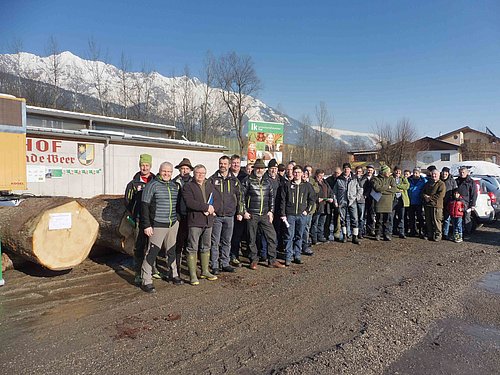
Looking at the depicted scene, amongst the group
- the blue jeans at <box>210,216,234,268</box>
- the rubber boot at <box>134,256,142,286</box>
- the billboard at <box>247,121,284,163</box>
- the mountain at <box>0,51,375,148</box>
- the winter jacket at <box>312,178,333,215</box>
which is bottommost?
the rubber boot at <box>134,256,142,286</box>

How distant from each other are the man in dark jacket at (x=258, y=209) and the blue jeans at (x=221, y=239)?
0.46 m

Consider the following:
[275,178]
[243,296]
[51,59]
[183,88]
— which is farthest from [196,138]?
[243,296]

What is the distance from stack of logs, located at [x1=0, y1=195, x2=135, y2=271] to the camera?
5.10m

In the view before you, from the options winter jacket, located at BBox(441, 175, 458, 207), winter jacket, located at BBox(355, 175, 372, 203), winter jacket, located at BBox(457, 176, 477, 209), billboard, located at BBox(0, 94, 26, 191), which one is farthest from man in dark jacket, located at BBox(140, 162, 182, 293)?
winter jacket, located at BBox(457, 176, 477, 209)

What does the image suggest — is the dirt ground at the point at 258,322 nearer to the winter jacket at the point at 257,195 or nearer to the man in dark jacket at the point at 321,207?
the winter jacket at the point at 257,195

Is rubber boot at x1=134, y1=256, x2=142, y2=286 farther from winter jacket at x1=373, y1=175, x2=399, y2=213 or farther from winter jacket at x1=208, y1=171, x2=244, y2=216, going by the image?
winter jacket at x1=373, y1=175, x2=399, y2=213

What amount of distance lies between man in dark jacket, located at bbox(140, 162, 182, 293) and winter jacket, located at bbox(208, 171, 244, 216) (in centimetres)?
84

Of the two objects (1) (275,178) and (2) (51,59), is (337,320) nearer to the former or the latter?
(1) (275,178)

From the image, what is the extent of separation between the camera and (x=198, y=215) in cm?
→ 541

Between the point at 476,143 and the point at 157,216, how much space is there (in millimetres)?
58488

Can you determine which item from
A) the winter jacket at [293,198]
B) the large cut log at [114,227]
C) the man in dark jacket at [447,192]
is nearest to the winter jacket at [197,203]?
the large cut log at [114,227]

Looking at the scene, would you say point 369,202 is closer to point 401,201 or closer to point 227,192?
point 401,201

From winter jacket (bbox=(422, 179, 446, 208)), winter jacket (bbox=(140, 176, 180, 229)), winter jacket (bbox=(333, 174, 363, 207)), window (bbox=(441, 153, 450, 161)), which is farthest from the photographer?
window (bbox=(441, 153, 450, 161))

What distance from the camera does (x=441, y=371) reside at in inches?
126
